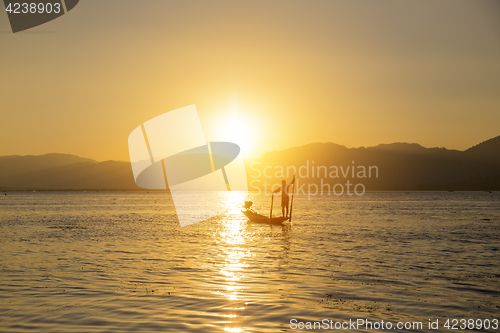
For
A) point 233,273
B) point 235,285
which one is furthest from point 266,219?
point 235,285

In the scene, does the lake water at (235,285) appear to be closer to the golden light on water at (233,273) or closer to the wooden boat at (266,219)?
the golden light on water at (233,273)

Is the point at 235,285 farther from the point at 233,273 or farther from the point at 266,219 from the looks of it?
the point at 266,219

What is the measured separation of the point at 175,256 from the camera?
2100cm

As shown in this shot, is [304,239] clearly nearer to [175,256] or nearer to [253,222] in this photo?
[175,256]

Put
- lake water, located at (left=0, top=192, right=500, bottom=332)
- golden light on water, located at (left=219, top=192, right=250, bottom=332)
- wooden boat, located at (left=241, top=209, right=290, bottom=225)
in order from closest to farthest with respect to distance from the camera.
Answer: lake water, located at (left=0, top=192, right=500, bottom=332) < golden light on water, located at (left=219, top=192, right=250, bottom=332) < wooden boat, located at (left=241, top=209, right=290, bottom=225)

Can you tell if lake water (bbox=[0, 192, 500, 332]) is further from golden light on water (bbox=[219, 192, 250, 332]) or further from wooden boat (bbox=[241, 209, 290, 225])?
wooden boat (bbox=[241, 209, 290, 225])

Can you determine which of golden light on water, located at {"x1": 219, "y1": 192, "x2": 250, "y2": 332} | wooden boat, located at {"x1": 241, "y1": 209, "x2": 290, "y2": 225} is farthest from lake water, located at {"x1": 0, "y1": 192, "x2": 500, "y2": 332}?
wooden boat, located at {"x1": 241, "y1": 209, "x2": 290, "y2": 225}

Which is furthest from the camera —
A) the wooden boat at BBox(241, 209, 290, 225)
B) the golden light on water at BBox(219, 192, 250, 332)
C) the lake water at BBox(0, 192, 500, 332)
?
the wooden boat at BBox(241, 209, 290, 225)

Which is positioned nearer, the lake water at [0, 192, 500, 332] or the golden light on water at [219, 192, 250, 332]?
the lake water at [0, 192, 500, 332]

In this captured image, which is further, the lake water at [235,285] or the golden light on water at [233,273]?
the golden light on water at [233,273]

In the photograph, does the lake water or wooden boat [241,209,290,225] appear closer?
the lake water

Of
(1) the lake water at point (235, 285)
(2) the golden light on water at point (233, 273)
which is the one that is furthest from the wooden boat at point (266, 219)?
(1) the lake water at point (235, 285)

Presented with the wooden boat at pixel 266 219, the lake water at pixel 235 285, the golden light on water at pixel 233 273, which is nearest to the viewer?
the lake water at pixel 235 285

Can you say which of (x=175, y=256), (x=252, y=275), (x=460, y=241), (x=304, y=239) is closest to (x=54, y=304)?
(x=252, y=275)
